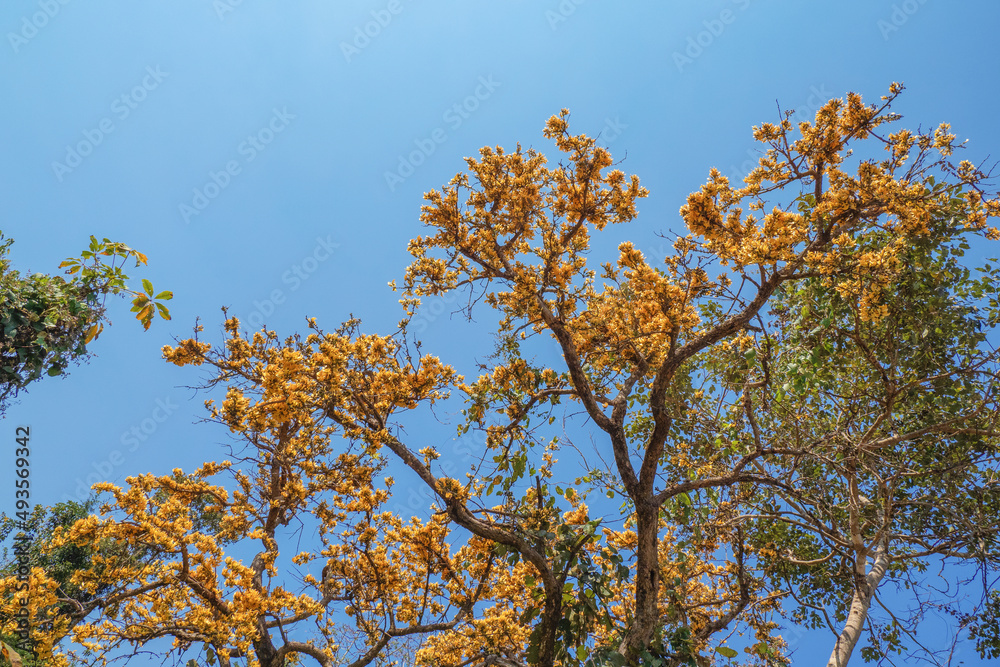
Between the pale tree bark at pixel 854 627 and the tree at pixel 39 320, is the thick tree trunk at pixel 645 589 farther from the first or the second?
the tree at pixel 39 320

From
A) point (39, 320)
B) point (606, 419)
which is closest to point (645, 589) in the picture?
point (606, 419)

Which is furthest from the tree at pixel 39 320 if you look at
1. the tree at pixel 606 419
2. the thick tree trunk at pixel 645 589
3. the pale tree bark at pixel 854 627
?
the pale tree bark at pixel 854 627

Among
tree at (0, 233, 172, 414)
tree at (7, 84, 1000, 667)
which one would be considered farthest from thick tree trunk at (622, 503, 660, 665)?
tree at (0, 233, 172, 414)

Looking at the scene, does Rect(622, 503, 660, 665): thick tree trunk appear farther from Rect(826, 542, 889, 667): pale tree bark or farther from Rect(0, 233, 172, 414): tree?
Rect(0, 233, 172, 414): tree

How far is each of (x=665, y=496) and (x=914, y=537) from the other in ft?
7.02

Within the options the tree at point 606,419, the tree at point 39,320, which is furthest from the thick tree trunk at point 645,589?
the tree at point 39,320

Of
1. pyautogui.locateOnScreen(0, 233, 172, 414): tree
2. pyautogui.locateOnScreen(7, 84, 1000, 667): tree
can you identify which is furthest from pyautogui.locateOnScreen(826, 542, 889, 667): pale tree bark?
pyautogui.locateOnScreen(0, 233, 172, 414): tree

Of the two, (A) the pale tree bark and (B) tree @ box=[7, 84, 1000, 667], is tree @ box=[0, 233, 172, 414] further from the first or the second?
(A) the pale tree bark

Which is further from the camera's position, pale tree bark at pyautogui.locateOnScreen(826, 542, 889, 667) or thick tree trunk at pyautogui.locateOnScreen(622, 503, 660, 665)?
pale tree bark at pyautogui.locateOnScreen(826, 542, 889, 667)

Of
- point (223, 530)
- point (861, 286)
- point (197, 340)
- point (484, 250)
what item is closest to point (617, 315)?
point (484, 250)

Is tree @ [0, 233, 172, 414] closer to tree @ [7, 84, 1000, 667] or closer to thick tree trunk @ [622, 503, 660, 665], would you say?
tree @ [7, 84, 1000, 667]

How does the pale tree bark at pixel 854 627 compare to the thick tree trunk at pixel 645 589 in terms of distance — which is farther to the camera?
the pale tree bark at pixel 854 627

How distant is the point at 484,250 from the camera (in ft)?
18.2

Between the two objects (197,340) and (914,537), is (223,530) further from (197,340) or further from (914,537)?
(914,537)
